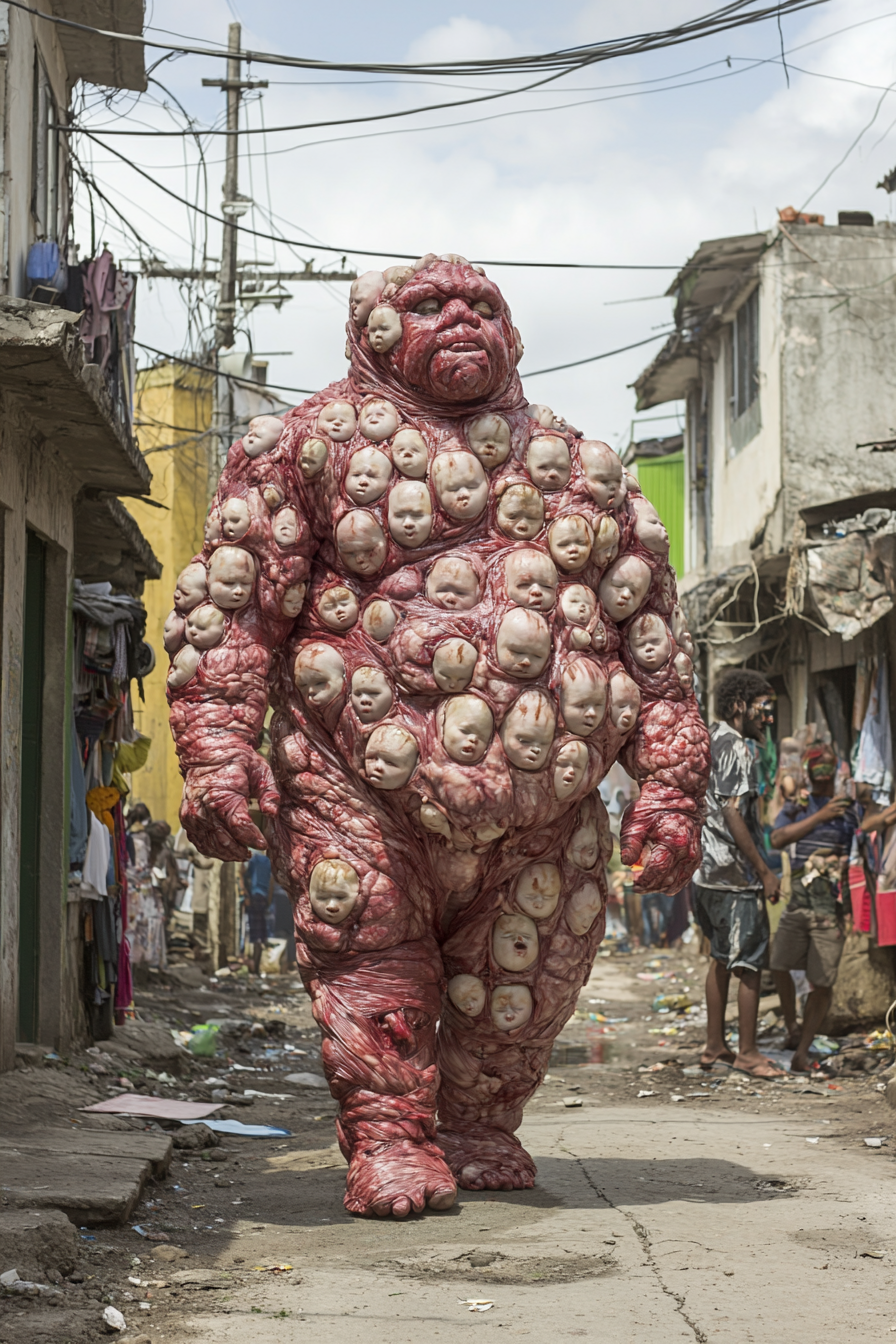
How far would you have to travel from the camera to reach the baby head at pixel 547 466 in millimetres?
4094

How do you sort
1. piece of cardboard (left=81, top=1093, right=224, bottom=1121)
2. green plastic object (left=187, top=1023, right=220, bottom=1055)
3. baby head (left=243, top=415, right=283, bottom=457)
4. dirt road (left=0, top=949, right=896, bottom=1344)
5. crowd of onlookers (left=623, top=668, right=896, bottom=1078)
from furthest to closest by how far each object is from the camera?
green plastic object (left=187, top=1023, right=220, bottom=1055)
crowd of onlookers (left=623, top=668, right=896, bottom=1078)
piece of cardboard (left=81, top=1093, right=224, bottom=1121)
baby head (left=243, top=415, right=283, bottom=457)
dirt road (left=0, top=949, right=896, bottom=1344)

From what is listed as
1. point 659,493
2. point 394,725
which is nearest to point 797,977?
point 394,725

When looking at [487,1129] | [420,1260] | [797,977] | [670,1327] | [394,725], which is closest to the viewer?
[670,1327]

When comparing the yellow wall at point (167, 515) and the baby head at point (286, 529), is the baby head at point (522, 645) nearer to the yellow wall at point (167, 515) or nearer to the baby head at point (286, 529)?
the baby head at point (286, 529)

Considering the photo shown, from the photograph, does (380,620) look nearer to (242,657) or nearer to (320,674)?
(320,674)

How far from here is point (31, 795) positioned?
748 centimetres

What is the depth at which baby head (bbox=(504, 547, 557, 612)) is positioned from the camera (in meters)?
3.95

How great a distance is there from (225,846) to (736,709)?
4.26 metres

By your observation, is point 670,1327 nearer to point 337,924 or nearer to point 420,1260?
point 420,1260

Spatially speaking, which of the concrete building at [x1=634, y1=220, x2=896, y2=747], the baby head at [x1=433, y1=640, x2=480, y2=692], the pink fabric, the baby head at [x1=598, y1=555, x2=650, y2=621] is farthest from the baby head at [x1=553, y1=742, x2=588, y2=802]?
the concrete building at [x1=634, y1=220, x2=896, y2=747]

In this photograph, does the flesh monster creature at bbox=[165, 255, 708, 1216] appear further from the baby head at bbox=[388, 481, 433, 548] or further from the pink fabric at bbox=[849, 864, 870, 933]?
the pink fabric at bbox=[849, 864, 870, 933]

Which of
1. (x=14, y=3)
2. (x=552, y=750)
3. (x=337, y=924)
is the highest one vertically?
(x=14, y=3)

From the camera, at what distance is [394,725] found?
391cm

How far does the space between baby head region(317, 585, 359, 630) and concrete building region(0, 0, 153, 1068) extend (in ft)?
6.46
